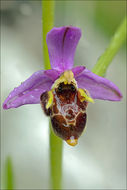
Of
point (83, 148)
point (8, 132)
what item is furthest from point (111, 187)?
point (8, 132)

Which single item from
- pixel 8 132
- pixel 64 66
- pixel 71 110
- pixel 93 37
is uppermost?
pixel 93 37

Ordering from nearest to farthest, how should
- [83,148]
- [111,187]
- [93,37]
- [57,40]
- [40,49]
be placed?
[57,40]
[111,187]
[83,148]
[40,49]
[93,37]

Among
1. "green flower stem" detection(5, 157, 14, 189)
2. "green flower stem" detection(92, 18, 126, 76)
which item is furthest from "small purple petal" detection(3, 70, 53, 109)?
"green flower stem" detection(5, 157, 14, 189)

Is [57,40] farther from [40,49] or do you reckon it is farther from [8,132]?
[40,49]

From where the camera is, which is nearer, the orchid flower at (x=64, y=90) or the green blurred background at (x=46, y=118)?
the orchid flower at (x=64, y=90)

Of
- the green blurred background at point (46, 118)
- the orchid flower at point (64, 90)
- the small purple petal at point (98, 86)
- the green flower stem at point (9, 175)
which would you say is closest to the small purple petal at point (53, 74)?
the orchid flower at point (64, 90)

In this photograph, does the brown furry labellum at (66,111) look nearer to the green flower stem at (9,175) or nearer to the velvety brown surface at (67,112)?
the velvety brown surface at (67,112)
